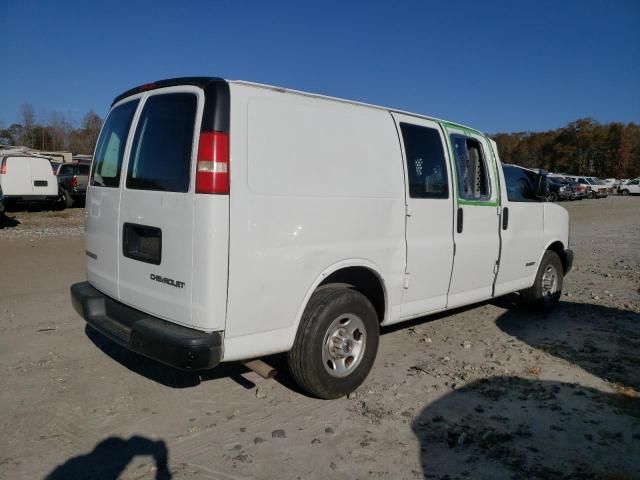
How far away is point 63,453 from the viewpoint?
3102mm

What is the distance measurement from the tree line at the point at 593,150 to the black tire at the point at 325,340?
82.0 m

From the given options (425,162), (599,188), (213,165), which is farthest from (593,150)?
(213,165)

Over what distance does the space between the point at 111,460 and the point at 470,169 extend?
3.96 m

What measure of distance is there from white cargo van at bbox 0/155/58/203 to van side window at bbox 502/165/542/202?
626 inches

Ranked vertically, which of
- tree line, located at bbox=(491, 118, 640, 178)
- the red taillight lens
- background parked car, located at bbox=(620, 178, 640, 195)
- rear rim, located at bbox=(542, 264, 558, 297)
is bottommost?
rear rim, located at bbox=(542, 264, 558, 297)

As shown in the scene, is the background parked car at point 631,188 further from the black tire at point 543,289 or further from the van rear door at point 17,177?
the van rear door at point 17,177

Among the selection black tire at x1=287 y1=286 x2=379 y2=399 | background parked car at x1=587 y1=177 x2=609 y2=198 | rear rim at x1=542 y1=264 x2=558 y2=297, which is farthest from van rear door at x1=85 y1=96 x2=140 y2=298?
background parked car at x1=587 y1=177 x2=609 y2=198

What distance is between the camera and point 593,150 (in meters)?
82.3

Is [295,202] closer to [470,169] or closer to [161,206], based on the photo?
[161,206]

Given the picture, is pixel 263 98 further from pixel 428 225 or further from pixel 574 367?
pixel 574 367

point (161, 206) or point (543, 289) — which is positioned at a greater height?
point (161, 206)

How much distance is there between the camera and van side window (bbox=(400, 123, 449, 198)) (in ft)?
14.1

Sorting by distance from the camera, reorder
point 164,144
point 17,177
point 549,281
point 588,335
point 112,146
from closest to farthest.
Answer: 1. point 164,144
2. point 112,146
3. point 588,335
4. point 549,281
5. point 17,177

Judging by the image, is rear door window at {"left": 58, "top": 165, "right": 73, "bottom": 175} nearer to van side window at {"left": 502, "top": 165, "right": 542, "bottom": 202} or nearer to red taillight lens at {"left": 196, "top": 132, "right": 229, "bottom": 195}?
van side window at {"left": 502, "top": 165, "right": 542, "bottom": 202}
